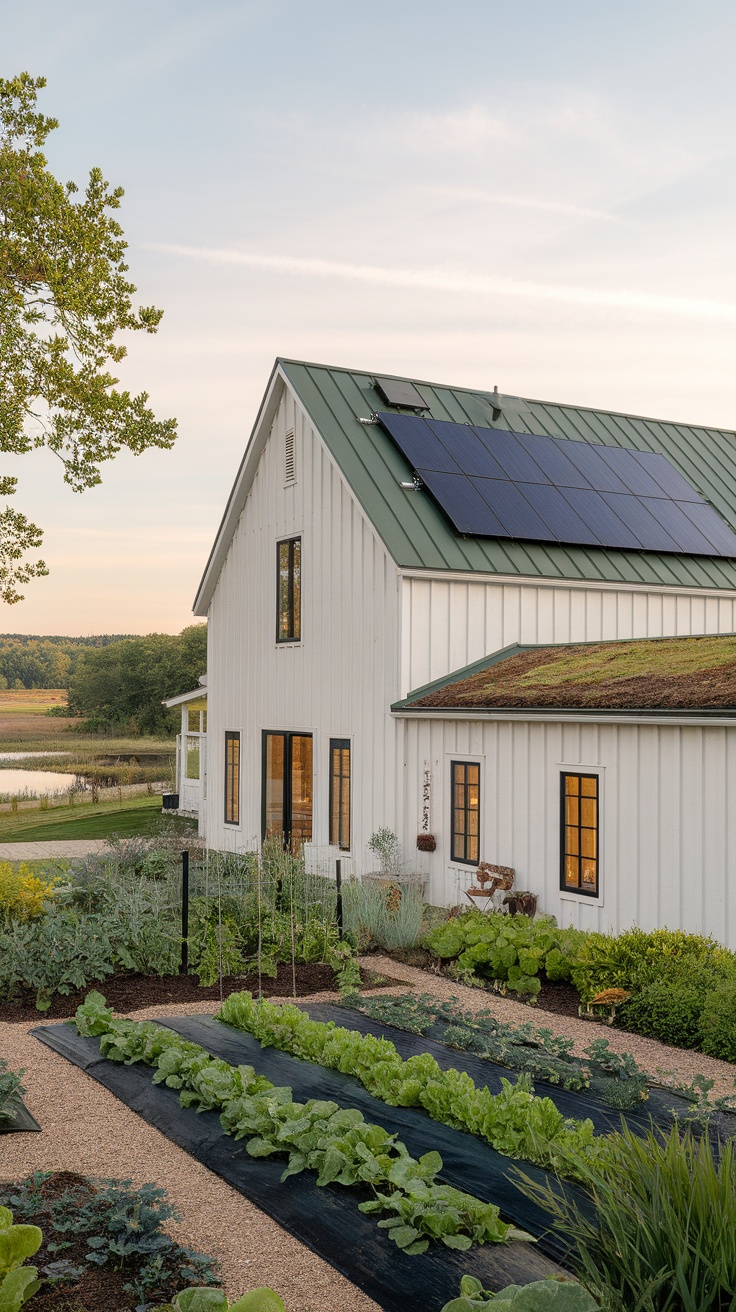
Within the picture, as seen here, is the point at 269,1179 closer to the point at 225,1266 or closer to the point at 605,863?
the point at 225,1266

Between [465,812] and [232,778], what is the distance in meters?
7.20

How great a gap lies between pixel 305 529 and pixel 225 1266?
44.7 ft

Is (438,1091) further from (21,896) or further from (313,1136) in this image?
(21,896)

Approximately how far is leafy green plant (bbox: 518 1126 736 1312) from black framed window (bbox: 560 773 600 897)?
796 cm

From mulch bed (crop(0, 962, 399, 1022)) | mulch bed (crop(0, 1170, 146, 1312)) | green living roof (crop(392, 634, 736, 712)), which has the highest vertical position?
green living roof (crop(392, 634, 736, 712))

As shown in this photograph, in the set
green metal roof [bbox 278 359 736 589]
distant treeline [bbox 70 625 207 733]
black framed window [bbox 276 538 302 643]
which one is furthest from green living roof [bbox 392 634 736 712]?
distant treeline [bbox 70 625 207 733]

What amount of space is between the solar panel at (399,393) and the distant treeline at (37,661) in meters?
56.3

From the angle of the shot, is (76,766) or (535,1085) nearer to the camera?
(535,1085)

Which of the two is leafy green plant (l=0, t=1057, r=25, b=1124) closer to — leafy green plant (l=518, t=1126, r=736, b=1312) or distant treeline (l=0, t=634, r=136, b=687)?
leafy green plant (l=518, t=1126, r=736, b=1312)

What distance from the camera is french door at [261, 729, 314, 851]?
668 inches

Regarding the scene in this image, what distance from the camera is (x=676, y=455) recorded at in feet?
69.3

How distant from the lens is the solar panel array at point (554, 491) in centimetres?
1616

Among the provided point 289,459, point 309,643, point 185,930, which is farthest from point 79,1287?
point 289,459

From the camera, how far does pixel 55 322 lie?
16547 millimetres
